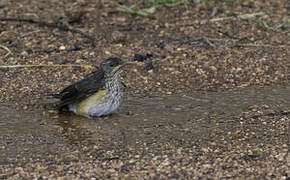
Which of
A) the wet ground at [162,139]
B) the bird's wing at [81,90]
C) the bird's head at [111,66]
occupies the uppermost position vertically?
the bird's head at [111,66]

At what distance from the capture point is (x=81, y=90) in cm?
838

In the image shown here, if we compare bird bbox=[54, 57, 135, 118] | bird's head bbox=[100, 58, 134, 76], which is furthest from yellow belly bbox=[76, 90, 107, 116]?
bird's head bbox=[100, 58, 134, 76]

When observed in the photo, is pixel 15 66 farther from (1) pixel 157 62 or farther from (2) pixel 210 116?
(2) pixel 210 116

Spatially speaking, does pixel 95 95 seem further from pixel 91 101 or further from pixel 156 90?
pixel 156 90

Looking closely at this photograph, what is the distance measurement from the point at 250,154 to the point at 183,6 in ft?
18.9

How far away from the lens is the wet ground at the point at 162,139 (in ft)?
22.0

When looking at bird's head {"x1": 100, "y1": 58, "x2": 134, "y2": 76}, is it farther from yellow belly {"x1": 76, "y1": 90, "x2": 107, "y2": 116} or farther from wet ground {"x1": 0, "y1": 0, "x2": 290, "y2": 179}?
wet ground {"x1": 0, "y1": 0, "x2": 290, "y2": 179}

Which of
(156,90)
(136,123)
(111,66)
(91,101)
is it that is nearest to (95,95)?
(91,101)

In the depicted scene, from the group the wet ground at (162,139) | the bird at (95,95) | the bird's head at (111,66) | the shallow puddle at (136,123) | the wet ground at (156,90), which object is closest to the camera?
the wet ground at (162,139)

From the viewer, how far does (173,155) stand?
7.03m

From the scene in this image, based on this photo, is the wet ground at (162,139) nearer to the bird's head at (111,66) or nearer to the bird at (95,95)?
the bird at (95,95)

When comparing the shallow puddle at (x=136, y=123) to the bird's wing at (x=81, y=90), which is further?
the bird's wing at (x=81, y=90)

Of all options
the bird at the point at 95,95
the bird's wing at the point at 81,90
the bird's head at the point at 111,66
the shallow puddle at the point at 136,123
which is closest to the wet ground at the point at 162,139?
the shallow puddle at the point at 136,123

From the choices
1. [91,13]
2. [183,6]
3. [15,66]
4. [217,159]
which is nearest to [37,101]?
[15,66]
